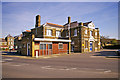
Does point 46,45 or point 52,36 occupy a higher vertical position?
point 52,36

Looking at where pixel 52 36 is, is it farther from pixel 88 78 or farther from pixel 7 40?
pixel 7 40

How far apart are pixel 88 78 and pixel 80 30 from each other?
25170mm

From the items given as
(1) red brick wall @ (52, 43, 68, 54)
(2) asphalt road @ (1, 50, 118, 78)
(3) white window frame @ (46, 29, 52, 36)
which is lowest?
(2) asphalt road @ (1, 50, 118, 78)

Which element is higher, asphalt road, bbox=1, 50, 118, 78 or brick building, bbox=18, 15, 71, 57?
brick building, bbox=18, 15, 71, 57

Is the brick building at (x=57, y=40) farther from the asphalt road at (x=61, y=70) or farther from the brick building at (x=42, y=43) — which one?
the asphalt road at (x=61, y=70)

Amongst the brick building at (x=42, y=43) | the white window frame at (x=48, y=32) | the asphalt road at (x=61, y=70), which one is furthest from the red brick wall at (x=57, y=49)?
the asphalt road at (x=61, y=70)

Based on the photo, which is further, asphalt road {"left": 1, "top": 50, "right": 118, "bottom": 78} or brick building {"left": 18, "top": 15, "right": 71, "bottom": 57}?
brick building {"left": 18, "top": 15, "right": 71, "bottom": 57}

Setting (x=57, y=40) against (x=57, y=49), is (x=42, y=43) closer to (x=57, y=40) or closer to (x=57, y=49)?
(x=57, y=40)

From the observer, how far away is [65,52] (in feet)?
92.1

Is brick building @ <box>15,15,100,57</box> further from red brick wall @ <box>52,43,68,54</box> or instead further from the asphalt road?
the asphalt road

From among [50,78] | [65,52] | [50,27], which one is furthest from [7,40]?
[50,78]

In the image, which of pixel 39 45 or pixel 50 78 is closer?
pixel 50 78

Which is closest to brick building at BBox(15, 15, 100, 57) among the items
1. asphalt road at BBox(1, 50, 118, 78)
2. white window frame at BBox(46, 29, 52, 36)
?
white window frame at BBox(46, 29, 52, 36)

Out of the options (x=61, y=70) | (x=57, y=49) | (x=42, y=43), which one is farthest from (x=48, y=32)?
(x=61, y=70)
